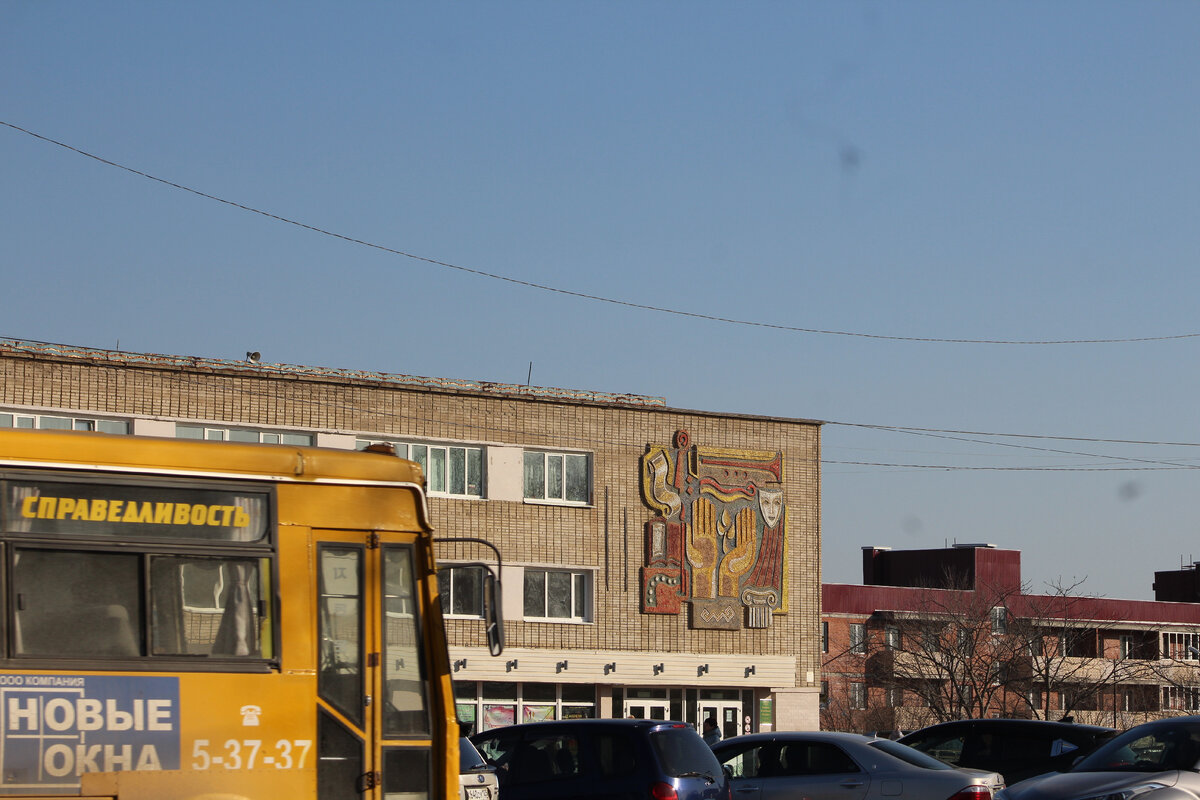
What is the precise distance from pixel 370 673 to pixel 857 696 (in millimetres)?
A: 65793

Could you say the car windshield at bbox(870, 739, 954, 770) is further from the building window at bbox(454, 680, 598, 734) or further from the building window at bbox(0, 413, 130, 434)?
the building window at bbox(454, 680, 598, 734)

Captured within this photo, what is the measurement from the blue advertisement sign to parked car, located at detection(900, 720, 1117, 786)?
12.1 metres

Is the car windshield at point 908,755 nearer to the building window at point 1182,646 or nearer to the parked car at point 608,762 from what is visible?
the parked car at point 608,762

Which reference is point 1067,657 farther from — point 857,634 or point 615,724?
point 615,724

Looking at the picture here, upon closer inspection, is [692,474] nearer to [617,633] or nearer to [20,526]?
[617,633]

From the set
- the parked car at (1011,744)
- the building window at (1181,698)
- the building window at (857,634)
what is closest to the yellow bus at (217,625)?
the parked car at (1011,744)

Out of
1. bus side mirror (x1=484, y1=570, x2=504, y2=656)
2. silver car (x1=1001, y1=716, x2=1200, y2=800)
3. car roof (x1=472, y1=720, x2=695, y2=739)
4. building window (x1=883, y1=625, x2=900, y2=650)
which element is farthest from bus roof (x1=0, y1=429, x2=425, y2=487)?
building window (x1=883, y1=625, x2=900, y2=650)

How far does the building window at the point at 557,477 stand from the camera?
135 feet

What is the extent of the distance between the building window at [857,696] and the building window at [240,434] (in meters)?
41.4

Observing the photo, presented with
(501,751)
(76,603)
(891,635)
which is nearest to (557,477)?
(501,751)

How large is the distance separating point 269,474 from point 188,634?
1.09 meters

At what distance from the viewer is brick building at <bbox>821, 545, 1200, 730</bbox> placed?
6085 centimetres

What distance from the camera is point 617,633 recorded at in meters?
41.6

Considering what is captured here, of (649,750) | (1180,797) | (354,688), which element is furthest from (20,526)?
(1180,797)
